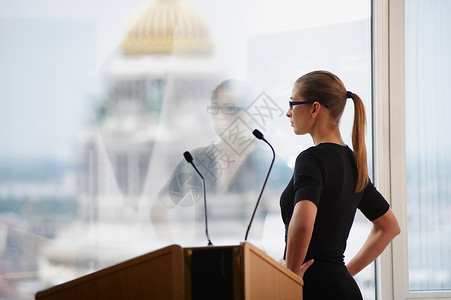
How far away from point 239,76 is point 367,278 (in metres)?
1.48

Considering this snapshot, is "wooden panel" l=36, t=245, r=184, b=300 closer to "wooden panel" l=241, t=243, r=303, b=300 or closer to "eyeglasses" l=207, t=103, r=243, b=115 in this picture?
"wooden panel" l=241, t=243, r=303, b=300

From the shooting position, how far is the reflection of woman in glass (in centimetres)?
315

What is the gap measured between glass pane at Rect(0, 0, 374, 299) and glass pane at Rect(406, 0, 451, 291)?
753mm

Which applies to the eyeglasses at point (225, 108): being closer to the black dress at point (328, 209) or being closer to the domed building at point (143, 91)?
the domed building at point (143, 91)

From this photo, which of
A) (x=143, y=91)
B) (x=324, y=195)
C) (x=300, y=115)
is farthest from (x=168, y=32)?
(x=324, y=195)

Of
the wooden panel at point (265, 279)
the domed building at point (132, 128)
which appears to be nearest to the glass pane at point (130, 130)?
the domed building at point (132, 128)

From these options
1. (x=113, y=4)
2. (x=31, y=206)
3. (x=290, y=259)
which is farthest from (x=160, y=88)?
(x=290, y=259)

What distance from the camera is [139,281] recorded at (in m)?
1.29

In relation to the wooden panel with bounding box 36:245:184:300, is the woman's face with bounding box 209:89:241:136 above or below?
above

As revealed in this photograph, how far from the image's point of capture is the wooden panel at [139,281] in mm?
1263

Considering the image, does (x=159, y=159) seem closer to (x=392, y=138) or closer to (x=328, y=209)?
(x=392, y=138)

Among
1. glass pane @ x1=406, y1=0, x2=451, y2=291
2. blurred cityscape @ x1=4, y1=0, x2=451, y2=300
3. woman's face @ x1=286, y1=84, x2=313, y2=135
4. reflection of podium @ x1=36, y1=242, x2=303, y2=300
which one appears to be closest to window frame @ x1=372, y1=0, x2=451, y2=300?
glass pane @ x1=406, y1=0, x2=451, y2=291

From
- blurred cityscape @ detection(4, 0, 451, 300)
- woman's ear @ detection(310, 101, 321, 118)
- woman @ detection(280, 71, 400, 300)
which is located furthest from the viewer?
blurred cityscape @ detection(4, 0, 451, 300)

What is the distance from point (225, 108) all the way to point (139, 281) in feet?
6.61
